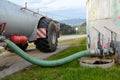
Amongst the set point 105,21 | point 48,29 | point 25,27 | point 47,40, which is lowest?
point 47,40

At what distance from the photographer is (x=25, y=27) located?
35.4 feet

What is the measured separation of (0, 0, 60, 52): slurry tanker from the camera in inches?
345

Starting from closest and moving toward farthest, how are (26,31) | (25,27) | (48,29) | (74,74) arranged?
(74,74) → (25,27) → (26,31) → (48,29)

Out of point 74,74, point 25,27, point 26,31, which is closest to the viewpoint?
point 74,74

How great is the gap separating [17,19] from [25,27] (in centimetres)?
116

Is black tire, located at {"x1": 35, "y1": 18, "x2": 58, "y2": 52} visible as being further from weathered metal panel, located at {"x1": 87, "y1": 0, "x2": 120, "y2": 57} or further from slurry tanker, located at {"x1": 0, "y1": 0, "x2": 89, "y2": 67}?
weathered metal panel, located at {"x1": 87, "y1": 0, "x2": 120, "y2": 57}

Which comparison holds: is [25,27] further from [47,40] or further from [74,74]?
[74,74]

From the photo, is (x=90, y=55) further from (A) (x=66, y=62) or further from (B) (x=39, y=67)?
(B) (x=39, y=67)

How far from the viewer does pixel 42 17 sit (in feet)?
42.4

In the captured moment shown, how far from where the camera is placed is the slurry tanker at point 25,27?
877cm

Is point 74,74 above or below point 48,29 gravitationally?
below

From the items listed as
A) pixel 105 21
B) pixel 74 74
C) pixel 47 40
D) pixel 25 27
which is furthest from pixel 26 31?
pixel 74 74

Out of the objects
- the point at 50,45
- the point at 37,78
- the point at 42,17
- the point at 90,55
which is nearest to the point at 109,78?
the point at 37,78

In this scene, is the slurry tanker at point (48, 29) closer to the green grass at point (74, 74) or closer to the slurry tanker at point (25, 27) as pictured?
the slurry tanker at point (25, 27)
